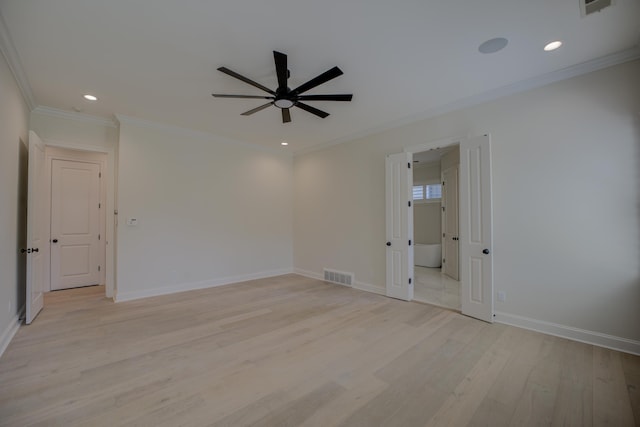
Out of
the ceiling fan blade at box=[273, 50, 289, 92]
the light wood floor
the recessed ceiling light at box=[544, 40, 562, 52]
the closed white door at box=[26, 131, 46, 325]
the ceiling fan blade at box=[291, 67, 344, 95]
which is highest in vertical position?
the recessed ceiling light at box=[544, 40, 562, 52]

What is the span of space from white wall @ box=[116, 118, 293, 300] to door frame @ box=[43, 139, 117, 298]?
43 cm

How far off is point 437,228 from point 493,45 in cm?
600

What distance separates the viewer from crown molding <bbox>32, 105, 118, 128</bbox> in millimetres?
4031

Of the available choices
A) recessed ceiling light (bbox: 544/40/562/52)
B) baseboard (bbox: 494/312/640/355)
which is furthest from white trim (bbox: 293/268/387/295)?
recessed ceiling light (bbox: 544/40/562/52)

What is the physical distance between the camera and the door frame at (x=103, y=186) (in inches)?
176

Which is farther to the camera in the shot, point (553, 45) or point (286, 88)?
point (286, 88)

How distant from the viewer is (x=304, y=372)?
232 centimetres

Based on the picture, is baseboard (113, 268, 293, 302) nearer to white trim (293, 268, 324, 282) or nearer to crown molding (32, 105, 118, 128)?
white trim (293, 268, 324, 282)

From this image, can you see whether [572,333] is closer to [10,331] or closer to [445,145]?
[445,145]

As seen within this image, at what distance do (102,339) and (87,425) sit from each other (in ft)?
4.99

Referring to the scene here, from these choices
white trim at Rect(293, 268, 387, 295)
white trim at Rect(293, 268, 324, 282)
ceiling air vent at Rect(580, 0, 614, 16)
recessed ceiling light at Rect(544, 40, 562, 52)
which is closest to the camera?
ceiling air vent at Rect(580, 0, 614, 16)

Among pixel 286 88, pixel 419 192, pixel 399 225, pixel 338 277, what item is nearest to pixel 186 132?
pixel 286 88

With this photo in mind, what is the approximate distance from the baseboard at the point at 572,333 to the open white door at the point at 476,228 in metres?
0.23

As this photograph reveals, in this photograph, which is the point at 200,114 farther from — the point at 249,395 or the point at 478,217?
the point at 478,217
